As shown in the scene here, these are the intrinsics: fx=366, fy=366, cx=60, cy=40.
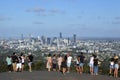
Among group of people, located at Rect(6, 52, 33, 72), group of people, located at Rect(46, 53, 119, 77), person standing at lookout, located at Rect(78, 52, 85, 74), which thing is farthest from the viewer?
group of people, located at Rect(6, 52, 33, 72)

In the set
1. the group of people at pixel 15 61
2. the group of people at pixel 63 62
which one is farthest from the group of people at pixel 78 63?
the group of people at pixel 15 61

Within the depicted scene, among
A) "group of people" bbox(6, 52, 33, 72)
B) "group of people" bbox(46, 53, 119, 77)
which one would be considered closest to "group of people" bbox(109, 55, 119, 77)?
"group of people" bbox(46, 53, 119, 77)

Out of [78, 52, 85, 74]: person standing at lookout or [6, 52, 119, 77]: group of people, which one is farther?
[78, 52, 85, 74]: person standing at lookout

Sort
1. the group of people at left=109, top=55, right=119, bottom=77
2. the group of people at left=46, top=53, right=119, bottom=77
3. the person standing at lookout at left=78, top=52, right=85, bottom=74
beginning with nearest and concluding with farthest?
1. the group of people at left=109, top=55, right=119, bottom=77
2. the group of people at left=46, top=53, right=119, bottom=77
3. the person standing at lookout at left=78, top=52, right=85, bottom=74

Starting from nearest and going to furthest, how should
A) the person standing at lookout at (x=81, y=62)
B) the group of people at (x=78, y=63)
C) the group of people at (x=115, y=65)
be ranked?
the group of people at (x=115, y=65) < the group of people at (x=78, y=63) < the person standing at lookout at (x=81, y=62)

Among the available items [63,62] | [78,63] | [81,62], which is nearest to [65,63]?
[63,62]

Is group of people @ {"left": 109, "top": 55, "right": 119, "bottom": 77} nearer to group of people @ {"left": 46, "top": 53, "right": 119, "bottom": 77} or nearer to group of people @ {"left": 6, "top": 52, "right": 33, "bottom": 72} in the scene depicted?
group of people @ {"left": 46, "top": 53, "right": 119, "bottom": 77}

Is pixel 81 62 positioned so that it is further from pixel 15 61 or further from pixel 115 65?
pixel 15 61

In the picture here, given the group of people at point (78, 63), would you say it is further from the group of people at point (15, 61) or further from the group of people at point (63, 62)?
the group of people at point (15, 61)

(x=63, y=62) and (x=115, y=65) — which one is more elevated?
(x=63, y=62)

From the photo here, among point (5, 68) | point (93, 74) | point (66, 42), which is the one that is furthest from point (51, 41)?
point (93, 74)

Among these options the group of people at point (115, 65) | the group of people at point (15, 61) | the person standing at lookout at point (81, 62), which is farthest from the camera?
the group of people at point (15, 61)

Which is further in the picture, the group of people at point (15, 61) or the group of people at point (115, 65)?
the group of people at point (15, 61)

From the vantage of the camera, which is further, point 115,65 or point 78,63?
point 78,63
